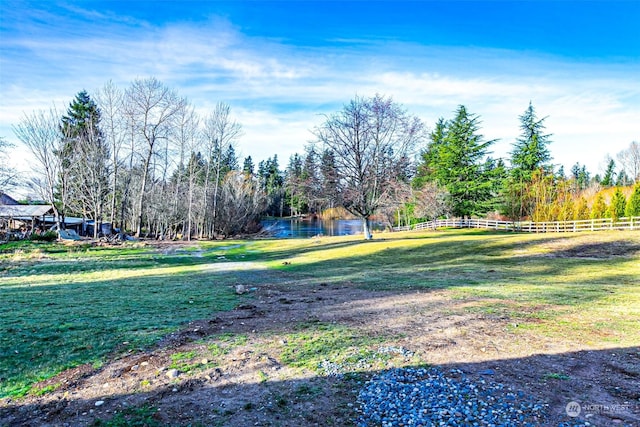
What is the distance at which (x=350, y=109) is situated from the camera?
26406 millimetres

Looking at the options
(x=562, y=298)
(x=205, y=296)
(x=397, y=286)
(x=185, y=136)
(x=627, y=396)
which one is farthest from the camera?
(x=185, y=136)

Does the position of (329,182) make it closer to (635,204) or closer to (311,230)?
(635,204)

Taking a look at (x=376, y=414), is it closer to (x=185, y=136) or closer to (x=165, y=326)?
(x=165, y=326)

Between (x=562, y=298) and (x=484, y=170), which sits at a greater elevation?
(x=484, y=170)

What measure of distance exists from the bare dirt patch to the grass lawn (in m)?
0.44

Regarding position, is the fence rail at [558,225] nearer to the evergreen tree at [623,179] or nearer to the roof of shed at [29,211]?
the roof of shed at [29,211]

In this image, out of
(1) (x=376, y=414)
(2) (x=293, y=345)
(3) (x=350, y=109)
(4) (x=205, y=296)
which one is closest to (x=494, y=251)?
(3) (x=350, y=109)

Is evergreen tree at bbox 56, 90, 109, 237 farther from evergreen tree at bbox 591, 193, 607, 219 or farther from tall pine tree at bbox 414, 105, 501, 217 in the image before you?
evergreen tree at bbox 591, 193, 607, 219

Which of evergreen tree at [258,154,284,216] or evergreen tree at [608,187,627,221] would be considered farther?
evergreen tree at [258,154,284,216]

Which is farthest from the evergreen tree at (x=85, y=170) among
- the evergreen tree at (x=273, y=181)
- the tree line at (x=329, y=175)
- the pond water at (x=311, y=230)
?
the evergreen tree at (x=273, y=181)

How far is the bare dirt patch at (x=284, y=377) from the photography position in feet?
12.2

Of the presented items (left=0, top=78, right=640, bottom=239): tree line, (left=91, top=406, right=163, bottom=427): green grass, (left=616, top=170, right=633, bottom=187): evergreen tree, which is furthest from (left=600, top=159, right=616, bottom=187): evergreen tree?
(left=91, top=406, right=163, bottom=427): green grass

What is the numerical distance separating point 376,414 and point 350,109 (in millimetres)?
24677

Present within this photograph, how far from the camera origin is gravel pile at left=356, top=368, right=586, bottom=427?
3512 mm
